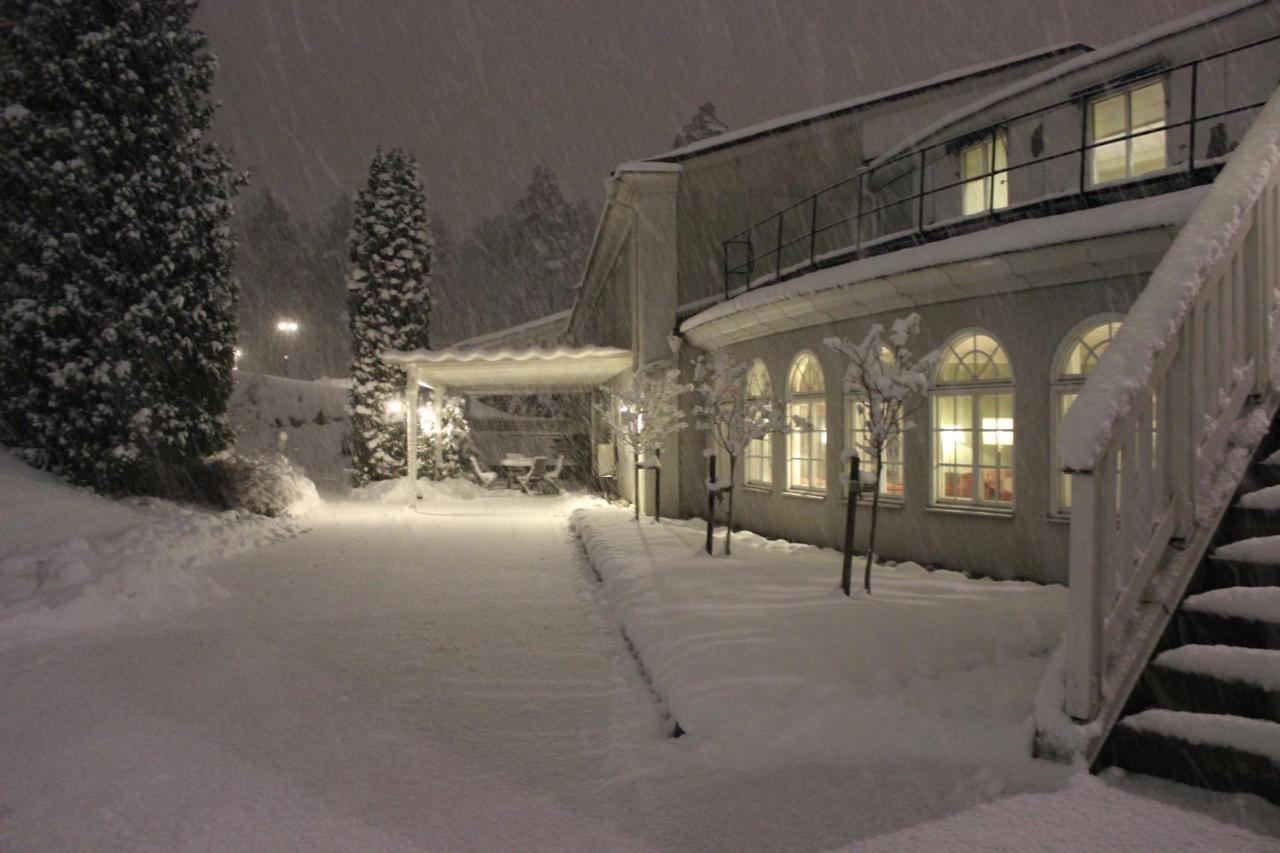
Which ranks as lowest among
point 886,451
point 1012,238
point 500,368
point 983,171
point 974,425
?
point 886,451

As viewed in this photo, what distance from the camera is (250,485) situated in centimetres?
1636

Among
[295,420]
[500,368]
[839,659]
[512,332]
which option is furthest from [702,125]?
[839,659]

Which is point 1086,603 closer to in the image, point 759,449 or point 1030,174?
point 759,449

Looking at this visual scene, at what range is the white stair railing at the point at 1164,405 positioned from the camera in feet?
10.5

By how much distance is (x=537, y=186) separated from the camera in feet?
201

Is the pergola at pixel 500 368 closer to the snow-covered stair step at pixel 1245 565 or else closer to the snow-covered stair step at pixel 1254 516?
Answer: the snow-covered stair step at pixel 1254 516

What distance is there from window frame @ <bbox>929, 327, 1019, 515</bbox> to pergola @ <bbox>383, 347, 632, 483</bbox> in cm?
890

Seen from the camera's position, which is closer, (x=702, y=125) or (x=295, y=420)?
(x=295, y=420)

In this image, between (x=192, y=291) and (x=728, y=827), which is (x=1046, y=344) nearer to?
(x=728, y=827)

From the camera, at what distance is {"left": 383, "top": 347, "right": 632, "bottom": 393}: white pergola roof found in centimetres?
1828

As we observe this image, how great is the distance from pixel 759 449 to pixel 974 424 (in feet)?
15.1

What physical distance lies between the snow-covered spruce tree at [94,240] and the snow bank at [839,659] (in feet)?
33.6

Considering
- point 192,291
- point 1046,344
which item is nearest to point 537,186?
point 192,291

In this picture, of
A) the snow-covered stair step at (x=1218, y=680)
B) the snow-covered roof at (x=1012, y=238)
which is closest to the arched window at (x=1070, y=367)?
the snow-covered roof at (x=1012, y=238)
